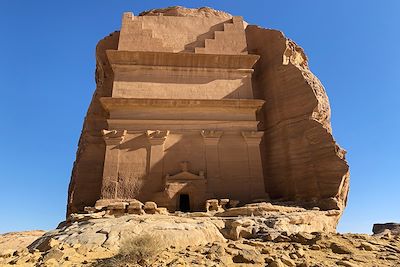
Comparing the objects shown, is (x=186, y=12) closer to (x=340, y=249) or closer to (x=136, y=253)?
(x=340, y=249)

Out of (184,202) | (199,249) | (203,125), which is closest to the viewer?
(199,249)

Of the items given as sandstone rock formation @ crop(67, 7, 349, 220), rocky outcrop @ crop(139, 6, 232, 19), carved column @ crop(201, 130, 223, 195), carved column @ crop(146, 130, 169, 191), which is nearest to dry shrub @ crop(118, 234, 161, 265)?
sandstone rock formation @ crop(67, 7, 349, 220)

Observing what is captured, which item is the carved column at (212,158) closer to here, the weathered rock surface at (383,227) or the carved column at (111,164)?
the carved column at (111,164)

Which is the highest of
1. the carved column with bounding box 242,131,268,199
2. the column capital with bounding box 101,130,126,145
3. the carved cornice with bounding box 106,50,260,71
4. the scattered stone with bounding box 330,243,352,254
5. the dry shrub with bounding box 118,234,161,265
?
the carved cornice with bounding box 106,50,260,71

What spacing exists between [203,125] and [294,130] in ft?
17.2

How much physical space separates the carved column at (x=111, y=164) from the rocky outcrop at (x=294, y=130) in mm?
8674

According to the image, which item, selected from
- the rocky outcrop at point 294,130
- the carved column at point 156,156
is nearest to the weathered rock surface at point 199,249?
the rocky outcrop at point 294,130

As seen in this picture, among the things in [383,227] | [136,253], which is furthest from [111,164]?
[383,227]

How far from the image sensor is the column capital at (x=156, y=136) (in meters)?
16.7

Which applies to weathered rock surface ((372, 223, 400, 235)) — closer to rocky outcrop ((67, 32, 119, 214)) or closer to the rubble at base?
the rubble at base

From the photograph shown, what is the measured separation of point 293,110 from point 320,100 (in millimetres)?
1606

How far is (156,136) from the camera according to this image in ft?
55.0

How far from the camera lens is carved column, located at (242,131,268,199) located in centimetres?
1606

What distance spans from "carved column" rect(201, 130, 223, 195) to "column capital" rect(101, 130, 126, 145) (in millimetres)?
4555
